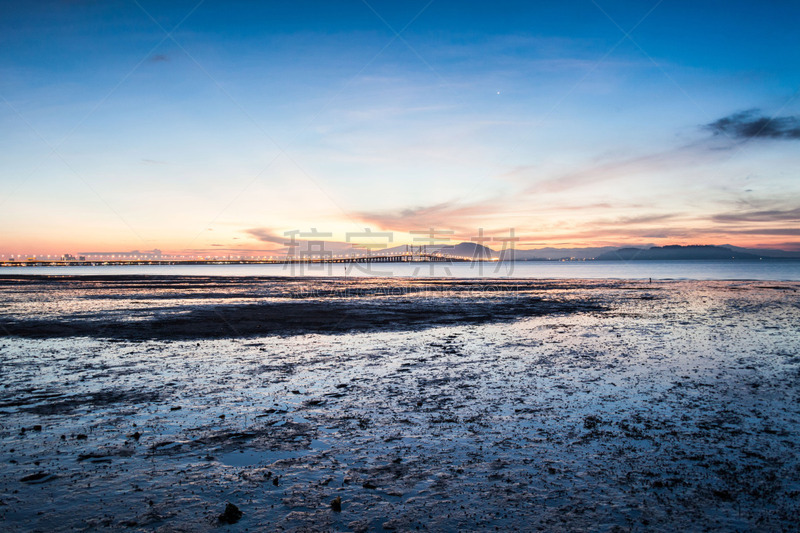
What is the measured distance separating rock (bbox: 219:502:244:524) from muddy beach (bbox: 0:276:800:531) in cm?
2

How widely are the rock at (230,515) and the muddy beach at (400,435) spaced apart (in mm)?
18

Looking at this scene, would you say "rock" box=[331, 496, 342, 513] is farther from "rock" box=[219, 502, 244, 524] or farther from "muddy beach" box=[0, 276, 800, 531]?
"rock" box=[219, 502, 244, 524]

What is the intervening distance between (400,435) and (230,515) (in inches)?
110

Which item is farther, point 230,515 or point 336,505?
point 336,505

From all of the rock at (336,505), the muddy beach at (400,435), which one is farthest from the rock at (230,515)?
the rock at (336,505)

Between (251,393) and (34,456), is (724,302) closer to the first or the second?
(251,393)

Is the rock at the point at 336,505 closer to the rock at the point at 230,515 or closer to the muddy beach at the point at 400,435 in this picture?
the muddy beach at the point at 400,435

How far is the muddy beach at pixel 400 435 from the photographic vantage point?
474cm

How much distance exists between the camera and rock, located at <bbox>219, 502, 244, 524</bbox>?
14.9 ft

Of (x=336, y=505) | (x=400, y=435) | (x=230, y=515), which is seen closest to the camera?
(x=230, y=515)

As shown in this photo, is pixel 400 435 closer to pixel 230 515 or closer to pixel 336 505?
pixel 336 505

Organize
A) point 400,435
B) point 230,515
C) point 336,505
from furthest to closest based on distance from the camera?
point 400,435 < point 336,505 < point 230,515

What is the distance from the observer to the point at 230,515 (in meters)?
4.58

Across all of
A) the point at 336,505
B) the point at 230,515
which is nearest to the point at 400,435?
the point at 336,505
